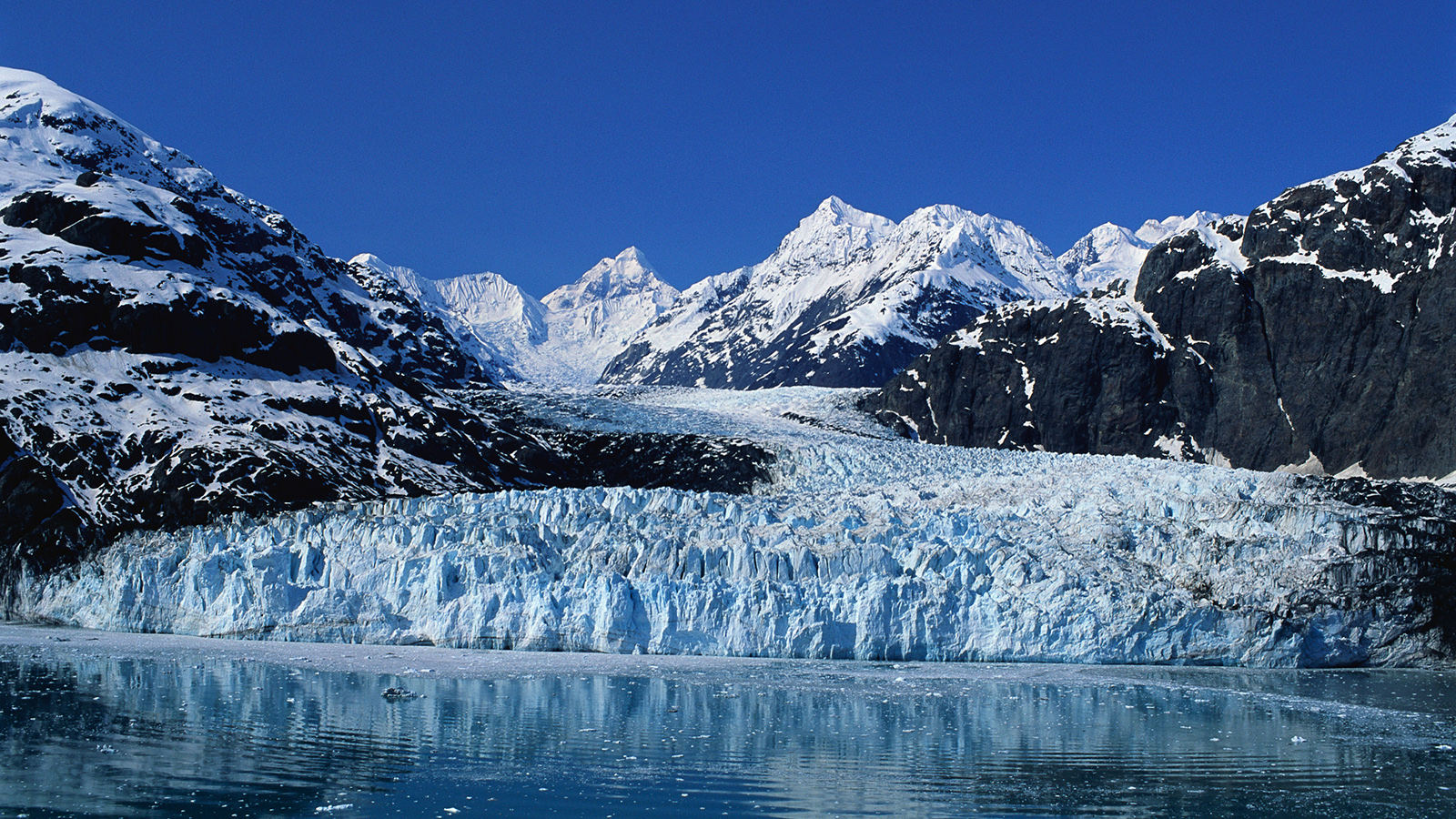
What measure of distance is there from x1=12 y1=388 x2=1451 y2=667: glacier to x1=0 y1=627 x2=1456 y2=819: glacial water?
221 centimetres

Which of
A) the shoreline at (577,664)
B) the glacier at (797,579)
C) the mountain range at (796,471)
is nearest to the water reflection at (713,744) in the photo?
the shoreline at (577,664)

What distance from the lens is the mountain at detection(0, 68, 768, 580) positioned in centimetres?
5234

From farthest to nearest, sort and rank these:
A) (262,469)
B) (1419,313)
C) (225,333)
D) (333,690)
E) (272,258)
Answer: (272,258) → (1419,313) → (225,333) → (262,469) → (333,690)

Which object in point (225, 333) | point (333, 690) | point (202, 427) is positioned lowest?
point (333, 690)

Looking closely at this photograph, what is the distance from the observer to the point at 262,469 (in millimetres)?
54969

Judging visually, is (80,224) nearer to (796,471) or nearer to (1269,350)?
(796,471)

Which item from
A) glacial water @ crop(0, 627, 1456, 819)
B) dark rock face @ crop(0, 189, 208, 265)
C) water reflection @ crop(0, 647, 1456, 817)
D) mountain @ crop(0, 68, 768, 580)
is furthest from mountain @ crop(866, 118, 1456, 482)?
dark rock face @ crop(0, 189, 208, 265)

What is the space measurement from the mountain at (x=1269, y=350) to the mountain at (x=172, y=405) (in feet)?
115

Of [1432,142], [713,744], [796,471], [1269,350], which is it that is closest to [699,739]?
[713,744]

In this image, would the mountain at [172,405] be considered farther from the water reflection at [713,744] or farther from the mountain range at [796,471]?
the water reflection at [713,744]

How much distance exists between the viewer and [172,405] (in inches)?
2372

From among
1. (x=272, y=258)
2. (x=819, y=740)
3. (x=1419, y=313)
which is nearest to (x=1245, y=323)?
(x=1419, y=313)

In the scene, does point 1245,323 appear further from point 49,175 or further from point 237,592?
point 49,175

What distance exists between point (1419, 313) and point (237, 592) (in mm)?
79332
